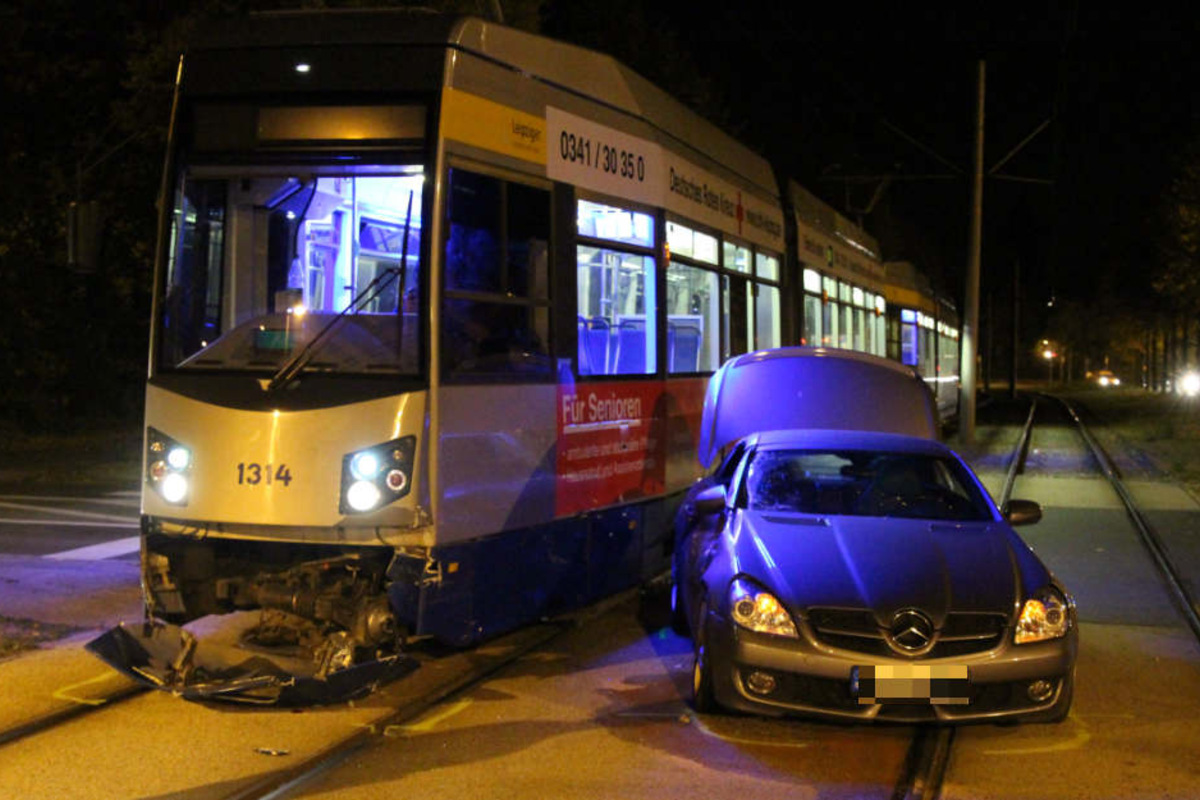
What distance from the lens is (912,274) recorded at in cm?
2777

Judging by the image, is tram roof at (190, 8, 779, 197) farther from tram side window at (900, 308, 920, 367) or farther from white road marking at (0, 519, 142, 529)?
tram side window at (900, 308, 920, 367)

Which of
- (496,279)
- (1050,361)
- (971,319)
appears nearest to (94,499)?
(496,279)

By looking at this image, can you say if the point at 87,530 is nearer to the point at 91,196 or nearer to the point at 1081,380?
the point at 91,196

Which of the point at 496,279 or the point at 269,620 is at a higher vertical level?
the point at 496,279

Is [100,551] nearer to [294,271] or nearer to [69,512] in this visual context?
[69,512]

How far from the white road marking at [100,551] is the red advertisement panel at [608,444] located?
4.62 meters

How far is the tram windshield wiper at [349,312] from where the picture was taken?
679 centimetres

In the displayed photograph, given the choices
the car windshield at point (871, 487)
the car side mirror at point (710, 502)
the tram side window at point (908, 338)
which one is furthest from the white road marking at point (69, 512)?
the tram side window at point (908, 338)

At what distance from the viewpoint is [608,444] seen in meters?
8.77

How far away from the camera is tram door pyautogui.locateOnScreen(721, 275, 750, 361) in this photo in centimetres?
1173

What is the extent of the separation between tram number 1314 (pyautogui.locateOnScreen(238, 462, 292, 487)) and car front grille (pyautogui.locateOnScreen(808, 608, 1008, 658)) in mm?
2737

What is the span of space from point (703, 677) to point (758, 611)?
0.55 m

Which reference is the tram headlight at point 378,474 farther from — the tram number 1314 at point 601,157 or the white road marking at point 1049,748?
the white road marking at point 1049,748

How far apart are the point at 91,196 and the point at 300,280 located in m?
16.5
